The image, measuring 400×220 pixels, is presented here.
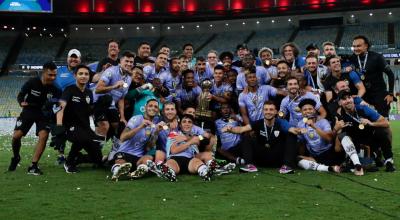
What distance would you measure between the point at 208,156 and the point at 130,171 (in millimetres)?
1154

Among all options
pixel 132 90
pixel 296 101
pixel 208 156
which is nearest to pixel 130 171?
pixel 208 156

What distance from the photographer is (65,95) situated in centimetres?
751

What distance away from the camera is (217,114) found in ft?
28.4

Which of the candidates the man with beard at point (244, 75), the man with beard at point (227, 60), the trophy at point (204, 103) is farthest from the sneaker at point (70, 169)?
the man with beard at point (227, 60)

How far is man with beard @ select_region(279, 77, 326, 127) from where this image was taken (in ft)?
25.4

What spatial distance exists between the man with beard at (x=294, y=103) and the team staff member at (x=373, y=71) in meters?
0.91

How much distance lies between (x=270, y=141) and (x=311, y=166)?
759mm

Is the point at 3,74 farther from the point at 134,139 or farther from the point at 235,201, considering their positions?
the point at 235,201

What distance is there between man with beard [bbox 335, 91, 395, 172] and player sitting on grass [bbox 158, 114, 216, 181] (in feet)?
6.73

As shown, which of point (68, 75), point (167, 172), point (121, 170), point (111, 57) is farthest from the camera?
point (111, 57)

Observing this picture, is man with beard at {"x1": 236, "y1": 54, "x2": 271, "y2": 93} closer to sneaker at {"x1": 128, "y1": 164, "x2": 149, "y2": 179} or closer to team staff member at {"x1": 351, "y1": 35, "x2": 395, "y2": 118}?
team staff member at {"x1": 351, "y1": 35, "x2": 395, "y2": 118}

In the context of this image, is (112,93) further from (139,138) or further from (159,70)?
(139,138)

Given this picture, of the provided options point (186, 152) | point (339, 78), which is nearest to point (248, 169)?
point (186, 152)

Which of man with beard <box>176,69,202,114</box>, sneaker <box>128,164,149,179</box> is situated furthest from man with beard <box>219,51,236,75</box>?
sneaker <box>128,164,149,179</box>
